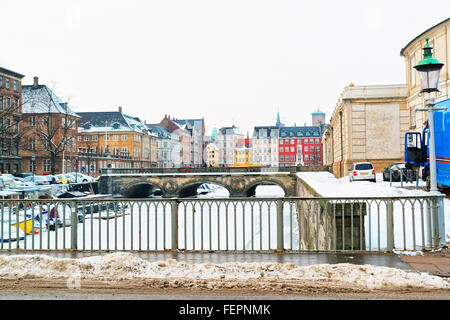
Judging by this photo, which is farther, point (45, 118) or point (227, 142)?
point (227, 142)

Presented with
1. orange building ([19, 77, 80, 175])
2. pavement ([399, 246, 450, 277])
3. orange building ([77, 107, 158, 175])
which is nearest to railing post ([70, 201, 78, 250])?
pavement ([399, 246, 450, 277])

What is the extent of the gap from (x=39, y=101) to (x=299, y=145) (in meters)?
80.6

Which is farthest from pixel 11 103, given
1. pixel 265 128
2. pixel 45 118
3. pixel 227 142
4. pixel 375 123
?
pixel 227 142

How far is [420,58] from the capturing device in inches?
1053

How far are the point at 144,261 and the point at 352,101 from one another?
85.3 ft

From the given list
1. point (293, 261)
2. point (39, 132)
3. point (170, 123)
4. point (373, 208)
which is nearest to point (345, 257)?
point (293, 261)

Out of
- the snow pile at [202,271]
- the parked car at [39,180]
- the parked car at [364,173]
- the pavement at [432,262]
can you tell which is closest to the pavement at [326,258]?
the pavement at [432,262]

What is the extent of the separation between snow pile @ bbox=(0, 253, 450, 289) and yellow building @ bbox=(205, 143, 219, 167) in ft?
457

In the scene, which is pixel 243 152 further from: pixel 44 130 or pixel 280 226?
pixel 280 226

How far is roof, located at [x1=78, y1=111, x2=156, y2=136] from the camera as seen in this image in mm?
85188

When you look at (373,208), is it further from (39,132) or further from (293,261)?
(39,132)

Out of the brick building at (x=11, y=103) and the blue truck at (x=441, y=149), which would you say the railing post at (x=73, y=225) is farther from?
the brick building at (x=11, y=103)

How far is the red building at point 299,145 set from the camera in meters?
124
